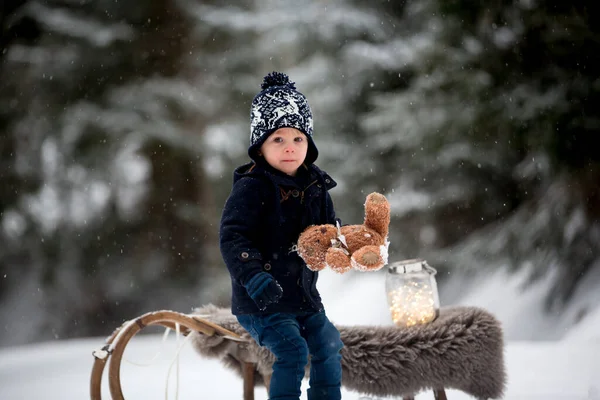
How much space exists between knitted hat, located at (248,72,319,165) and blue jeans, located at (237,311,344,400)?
434 mm

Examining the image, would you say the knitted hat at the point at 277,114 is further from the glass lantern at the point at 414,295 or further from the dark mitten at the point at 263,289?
the glass lantern at the point at 414,295

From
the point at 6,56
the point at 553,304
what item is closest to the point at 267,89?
the point at 553,304

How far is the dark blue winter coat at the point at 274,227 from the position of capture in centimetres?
148

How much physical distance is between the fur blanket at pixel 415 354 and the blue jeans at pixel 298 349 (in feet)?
1.09

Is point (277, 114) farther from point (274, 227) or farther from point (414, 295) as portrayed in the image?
point (414, 295)

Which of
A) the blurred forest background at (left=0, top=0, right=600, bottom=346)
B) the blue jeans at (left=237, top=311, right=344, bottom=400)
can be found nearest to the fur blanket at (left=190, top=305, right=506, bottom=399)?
the blue jeans at (left=237, top=311, right=344, bottom=400)

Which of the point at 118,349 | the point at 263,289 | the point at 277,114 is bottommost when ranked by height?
the point at 118,349

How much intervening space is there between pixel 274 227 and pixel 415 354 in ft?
2.17

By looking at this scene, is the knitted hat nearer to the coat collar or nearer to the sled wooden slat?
the coat collar

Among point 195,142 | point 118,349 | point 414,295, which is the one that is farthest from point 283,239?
point 195,142

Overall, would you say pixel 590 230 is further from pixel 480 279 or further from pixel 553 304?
pixel 480 279

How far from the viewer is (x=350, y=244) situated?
1445 mm

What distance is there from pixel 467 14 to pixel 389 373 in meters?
2.58

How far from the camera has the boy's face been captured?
5.04 feet
